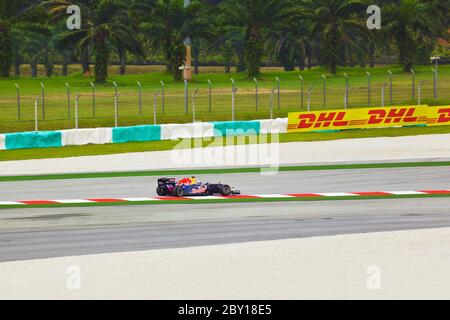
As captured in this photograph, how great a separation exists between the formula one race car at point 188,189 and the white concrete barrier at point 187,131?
18.2 meters

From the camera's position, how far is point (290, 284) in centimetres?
1595

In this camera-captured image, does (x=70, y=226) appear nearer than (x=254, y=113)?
Yes

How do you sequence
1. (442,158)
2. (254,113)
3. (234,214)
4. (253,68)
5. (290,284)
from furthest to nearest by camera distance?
(253,68) < (254,113) < (442,158) < (234,214) < (290,284)

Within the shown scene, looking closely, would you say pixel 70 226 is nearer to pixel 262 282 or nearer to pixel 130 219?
pixel 130 219

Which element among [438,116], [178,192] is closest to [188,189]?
[178,192]

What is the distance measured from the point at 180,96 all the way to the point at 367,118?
16.0 metres

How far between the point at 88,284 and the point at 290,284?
3.11 meters

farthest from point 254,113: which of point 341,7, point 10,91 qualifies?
point 341,7

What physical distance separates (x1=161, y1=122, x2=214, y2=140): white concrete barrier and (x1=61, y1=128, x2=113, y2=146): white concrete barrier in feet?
8.36

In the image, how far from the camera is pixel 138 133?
45.7 m

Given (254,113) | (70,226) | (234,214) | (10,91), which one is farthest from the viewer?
(10,91)

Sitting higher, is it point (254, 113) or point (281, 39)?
point (281, 39)

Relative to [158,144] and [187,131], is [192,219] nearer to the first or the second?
[158,144]

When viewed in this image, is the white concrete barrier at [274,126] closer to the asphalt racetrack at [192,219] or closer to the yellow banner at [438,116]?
the yellow banner at [438,116]
